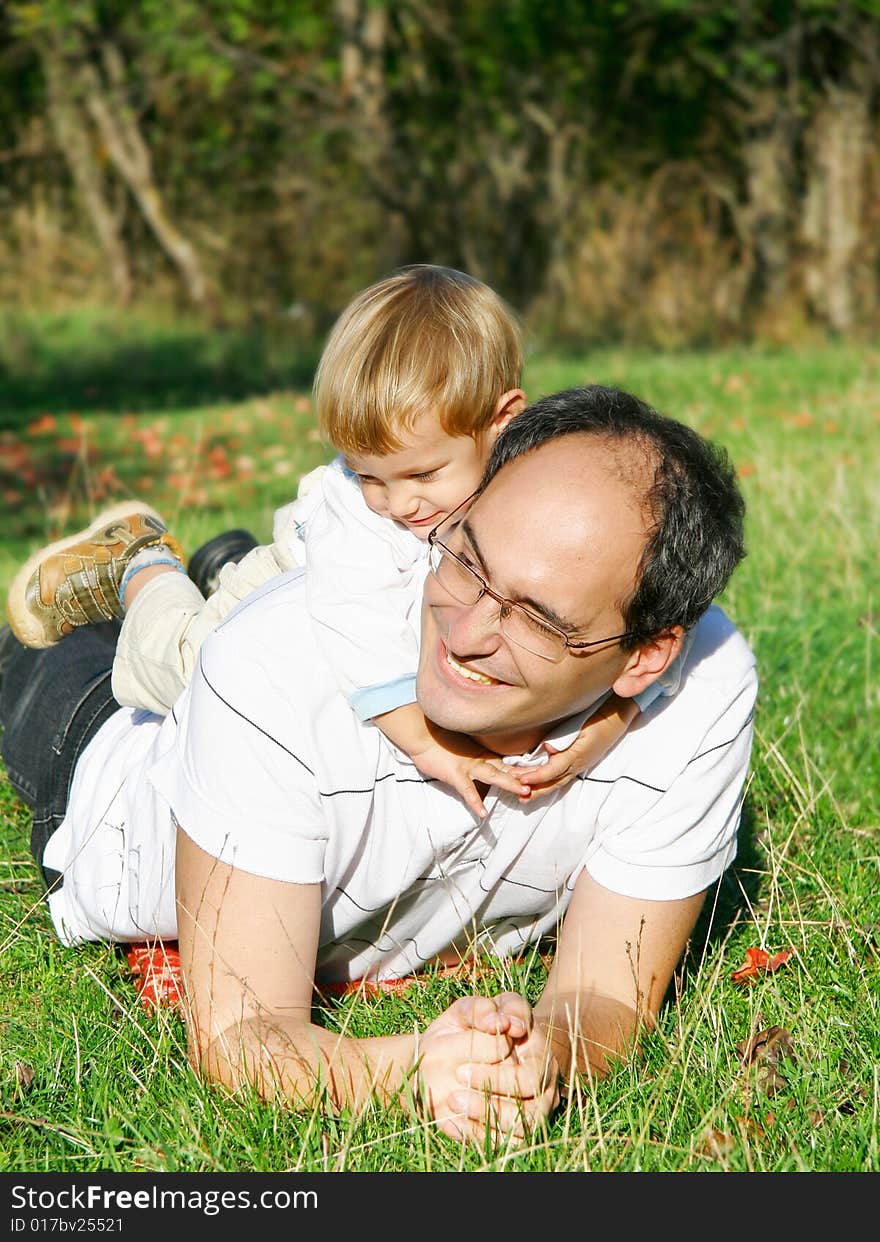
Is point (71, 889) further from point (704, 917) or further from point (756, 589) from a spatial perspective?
point (756, 589)

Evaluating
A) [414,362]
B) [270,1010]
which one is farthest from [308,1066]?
[414,362]

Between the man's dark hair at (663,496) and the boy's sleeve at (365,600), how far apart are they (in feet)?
1.03

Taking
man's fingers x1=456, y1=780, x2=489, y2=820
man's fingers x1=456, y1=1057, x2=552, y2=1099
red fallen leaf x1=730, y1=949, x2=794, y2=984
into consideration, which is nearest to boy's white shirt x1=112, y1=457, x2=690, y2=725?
man's fingers x1=456, y1=780, x2=489, y2=820

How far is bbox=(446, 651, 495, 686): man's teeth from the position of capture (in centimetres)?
224

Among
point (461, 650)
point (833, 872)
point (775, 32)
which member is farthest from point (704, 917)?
point (775, 32)

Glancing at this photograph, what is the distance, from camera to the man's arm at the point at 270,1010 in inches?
89.4

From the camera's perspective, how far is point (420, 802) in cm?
242

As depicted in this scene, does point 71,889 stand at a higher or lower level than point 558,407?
lower

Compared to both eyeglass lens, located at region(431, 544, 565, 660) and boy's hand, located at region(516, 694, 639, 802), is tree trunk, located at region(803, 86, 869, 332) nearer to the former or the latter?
boy's hand, located at region(516, 694, 639, 802)

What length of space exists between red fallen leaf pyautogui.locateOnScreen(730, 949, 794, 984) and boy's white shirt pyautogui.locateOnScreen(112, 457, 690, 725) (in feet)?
2.64

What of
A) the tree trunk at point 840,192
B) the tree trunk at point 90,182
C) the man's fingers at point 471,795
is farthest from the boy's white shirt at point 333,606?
the tree trunk at point 90,182

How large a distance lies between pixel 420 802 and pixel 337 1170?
608mm
